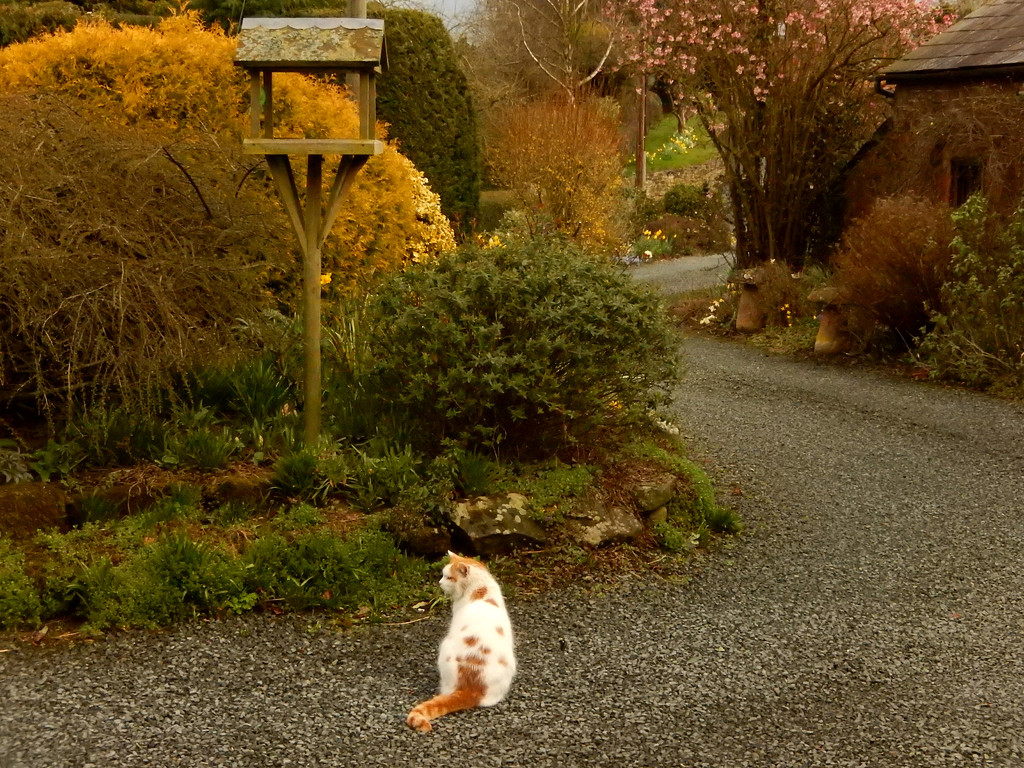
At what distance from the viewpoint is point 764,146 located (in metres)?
14.7

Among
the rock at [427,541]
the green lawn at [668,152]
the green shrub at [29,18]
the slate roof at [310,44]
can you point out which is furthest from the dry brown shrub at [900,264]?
the green lawn at [668,152]

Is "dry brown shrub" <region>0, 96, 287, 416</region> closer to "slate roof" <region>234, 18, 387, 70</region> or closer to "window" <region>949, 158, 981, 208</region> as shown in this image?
"slate roof" <region>234, 18, 387, 70</region>

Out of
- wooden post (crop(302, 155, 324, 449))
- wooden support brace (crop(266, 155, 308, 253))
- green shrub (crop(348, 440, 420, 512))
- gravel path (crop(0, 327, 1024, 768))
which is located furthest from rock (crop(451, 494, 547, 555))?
wooden support brace (crop(266, 155, 308, 253))

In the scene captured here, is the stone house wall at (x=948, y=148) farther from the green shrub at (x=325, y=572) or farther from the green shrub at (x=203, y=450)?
the green shrub at (x=203, y=450)

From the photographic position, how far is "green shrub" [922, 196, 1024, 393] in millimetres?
9938

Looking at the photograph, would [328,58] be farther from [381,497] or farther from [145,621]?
[145,621]

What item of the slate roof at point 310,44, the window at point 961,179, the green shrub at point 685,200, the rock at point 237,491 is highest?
the slate roof at point 310,44

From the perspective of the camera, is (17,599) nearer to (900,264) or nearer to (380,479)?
(380,479)

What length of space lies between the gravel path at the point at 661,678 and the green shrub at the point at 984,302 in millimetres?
4060

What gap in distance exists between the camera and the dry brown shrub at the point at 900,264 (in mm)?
10836

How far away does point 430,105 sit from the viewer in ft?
44.6

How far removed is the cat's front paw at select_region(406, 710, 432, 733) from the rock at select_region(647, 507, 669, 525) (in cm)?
244

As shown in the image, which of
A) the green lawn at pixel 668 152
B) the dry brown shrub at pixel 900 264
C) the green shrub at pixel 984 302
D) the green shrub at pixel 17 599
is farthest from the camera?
the green lawn at pixel 668 152

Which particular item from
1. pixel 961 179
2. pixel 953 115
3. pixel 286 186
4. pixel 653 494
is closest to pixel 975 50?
pixel 953 115
